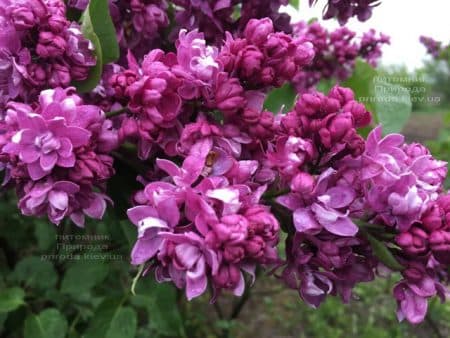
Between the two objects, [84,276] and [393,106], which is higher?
[393,106]

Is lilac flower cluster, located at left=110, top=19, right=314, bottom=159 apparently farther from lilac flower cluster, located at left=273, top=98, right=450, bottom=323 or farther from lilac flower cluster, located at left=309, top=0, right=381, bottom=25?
lilac flower cluster, located at left=309, top=0, right=381, bottom=25

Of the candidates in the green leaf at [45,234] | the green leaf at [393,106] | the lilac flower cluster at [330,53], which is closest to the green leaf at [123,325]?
the green leaf at [45,234]

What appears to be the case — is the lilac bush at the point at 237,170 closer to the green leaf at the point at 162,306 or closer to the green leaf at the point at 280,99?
the green leaf at the point at 280,99

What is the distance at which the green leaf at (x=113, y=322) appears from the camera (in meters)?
1.25

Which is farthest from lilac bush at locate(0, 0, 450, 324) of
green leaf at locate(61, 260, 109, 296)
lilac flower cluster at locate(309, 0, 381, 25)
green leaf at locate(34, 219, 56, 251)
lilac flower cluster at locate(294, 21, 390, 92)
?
lilac flower cluster at locate(294, 21, 390, 92)

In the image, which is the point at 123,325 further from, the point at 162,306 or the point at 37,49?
the point at 37,49

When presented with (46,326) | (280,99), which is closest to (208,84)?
(280,99)

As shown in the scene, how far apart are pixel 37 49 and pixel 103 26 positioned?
13 centimetres

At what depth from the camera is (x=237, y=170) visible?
0.71m

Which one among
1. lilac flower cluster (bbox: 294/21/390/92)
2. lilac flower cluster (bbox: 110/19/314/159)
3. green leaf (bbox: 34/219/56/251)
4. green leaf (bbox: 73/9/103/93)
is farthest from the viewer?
lilac flower cluster (bbox: 294/21/390/92)

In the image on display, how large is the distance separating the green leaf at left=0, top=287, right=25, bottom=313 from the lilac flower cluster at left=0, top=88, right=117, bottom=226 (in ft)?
2.15

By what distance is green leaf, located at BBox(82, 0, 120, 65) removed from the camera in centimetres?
88

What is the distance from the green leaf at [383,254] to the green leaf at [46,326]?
0.83m

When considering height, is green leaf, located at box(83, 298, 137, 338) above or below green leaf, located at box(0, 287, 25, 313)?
above
